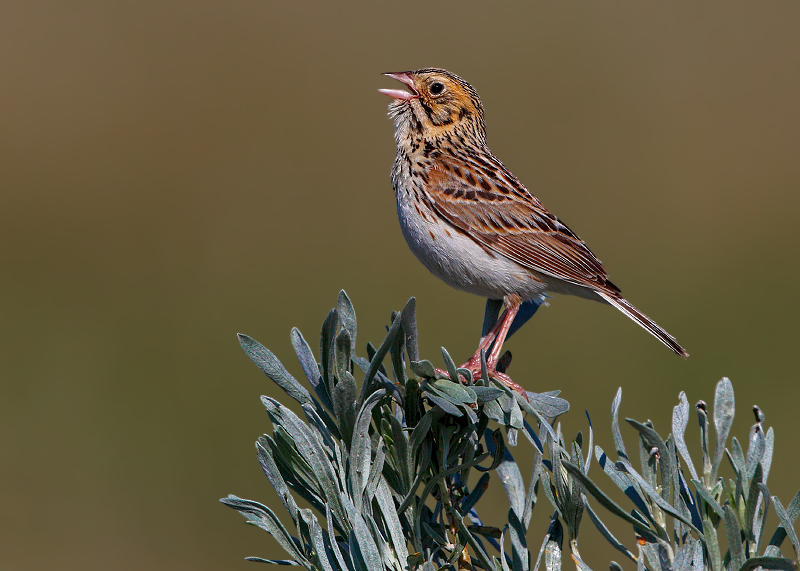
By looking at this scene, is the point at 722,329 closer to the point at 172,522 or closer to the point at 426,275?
the point at 426,275

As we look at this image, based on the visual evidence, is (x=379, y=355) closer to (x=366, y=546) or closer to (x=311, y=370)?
(x=311, y=370)

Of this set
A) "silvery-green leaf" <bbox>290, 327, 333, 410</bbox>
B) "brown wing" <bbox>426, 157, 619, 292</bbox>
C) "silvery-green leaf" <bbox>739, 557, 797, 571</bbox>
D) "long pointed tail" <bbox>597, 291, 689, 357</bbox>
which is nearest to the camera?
"silvery-green leaf" <bbox>739, 557, 797, 571</bbox>

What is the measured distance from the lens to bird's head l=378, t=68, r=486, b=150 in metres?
4.67

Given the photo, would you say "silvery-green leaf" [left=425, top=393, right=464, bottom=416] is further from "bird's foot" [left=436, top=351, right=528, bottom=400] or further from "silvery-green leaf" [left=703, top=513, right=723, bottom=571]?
"bird's foot" [left=436, top=351, right=528, bottom=400]

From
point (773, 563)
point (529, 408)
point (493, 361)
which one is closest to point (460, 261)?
point (493, 361)

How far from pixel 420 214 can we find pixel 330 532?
2775 mm

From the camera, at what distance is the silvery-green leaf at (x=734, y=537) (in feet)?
4.61

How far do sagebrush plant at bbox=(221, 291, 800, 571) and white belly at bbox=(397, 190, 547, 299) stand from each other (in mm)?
2115

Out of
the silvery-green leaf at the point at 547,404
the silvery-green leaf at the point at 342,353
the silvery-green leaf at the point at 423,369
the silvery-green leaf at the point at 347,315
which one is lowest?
the silvery-green leaf at the point at 547,404

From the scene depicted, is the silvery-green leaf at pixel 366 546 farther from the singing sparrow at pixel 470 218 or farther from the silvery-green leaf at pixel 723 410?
the singing sparrow at pixel 470 218

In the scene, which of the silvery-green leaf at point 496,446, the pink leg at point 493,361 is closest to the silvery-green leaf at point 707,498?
the silvery-green leaf at point 496,446

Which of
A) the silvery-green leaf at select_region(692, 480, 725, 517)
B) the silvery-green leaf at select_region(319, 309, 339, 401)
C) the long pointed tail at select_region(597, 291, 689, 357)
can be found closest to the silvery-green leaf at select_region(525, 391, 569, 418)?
the silvery-green leaf at select_region(692, 480, 725, 517)

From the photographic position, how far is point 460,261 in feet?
12.9

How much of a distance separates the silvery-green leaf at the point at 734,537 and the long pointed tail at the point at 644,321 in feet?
7.31
